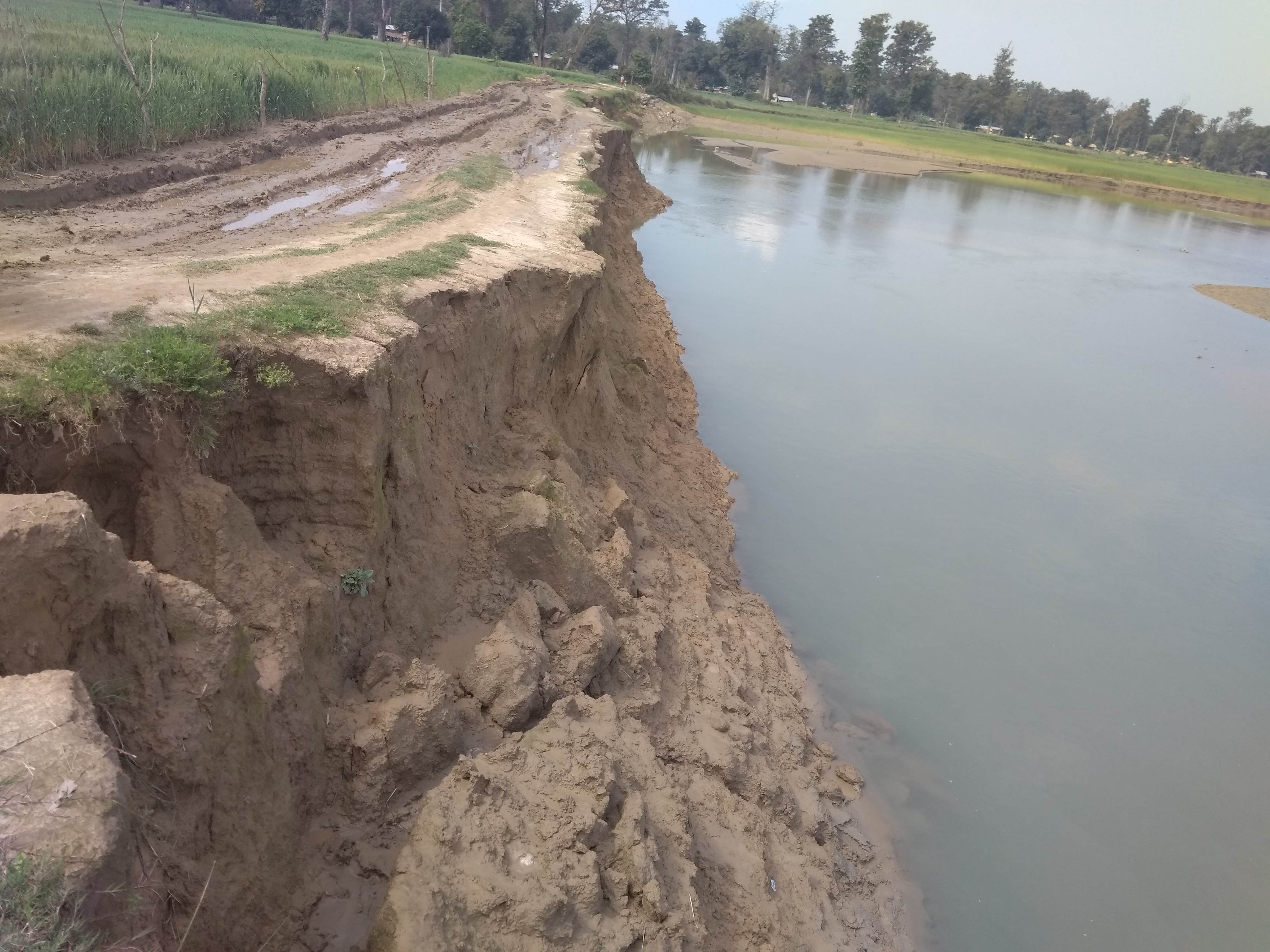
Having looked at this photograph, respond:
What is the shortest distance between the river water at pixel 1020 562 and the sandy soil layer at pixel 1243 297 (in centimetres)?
178

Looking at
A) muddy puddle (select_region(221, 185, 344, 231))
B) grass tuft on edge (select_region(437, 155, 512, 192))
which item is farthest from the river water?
muddy puddle (select_region(221, 185, 344, 231))

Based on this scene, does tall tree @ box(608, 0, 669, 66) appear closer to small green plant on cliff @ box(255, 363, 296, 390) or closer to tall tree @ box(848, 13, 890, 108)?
tall tree @ box(848, 13, 890, 108)

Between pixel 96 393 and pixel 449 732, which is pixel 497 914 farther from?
A: pixel 96 393

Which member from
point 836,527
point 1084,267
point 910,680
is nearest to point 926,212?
point 1084,267

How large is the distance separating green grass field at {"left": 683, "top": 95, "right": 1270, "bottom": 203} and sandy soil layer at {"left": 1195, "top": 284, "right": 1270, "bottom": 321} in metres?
32.2

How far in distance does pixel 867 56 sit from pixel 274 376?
8945 cm

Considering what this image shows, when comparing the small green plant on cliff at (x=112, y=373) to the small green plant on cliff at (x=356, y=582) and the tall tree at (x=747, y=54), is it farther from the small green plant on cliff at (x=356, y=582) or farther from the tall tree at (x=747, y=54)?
the tall tree at (x=747, y=54)

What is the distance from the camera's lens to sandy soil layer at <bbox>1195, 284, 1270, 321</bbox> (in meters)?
24.1

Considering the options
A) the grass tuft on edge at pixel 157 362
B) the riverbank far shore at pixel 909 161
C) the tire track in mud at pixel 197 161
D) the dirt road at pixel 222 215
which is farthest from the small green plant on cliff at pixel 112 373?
the riverbank far shore at pixel 909 161

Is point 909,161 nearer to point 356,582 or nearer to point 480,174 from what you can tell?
point 480,174

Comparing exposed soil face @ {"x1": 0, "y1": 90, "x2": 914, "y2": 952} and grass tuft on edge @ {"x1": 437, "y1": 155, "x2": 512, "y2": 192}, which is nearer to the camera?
exposed soil face @ {"x1": 0, "y1": 90, "x2": 914, "y2": 952}

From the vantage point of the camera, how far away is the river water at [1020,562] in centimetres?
666

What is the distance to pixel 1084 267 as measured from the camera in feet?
87.8

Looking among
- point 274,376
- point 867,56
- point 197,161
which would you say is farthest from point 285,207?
point 867,56
